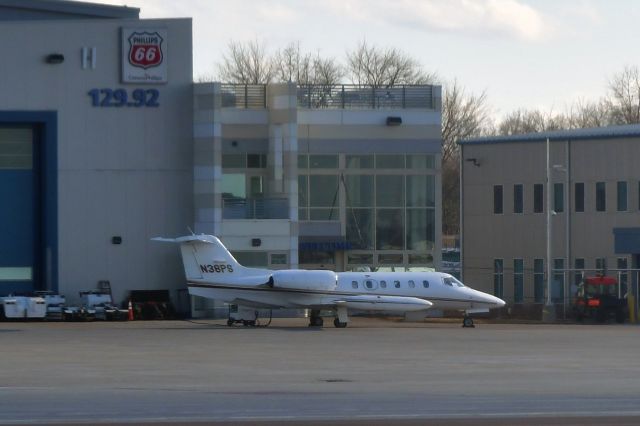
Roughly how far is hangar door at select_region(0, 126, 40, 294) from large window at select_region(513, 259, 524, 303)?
2616cm

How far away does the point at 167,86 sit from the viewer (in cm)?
5506

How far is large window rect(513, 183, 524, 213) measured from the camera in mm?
Answer: 69250

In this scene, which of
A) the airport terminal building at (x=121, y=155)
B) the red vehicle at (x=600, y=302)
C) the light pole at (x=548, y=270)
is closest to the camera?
the airport terminal building at (x=121, y=155)

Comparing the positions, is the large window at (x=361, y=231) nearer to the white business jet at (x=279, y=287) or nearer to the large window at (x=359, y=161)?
the large window at (x=359, y=161)

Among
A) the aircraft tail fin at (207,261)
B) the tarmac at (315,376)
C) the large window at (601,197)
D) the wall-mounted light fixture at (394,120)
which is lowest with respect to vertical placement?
the tarmac at (315,376)

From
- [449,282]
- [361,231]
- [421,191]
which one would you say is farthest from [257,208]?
[421,191]

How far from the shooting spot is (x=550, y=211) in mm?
62625

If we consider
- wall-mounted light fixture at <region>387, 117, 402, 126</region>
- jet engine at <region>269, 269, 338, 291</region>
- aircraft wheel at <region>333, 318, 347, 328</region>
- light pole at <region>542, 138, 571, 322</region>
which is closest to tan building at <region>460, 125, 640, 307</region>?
light pole at <region>542, 138, 571, 322</region>

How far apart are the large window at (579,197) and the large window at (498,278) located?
555 centimetres

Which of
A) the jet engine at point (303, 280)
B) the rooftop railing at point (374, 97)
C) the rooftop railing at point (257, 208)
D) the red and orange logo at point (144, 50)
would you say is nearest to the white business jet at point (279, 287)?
the jet engine at point (303, 280)

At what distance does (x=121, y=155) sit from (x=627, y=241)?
81.1 ft

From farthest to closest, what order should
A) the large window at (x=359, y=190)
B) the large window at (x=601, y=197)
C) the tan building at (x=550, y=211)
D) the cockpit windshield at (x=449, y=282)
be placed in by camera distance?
the large window at (x=601, y=197) → the tan building at (x=550, y=211) → the large window at (x=359, y=190) → the cockpit windshield at (x=449, y=282)

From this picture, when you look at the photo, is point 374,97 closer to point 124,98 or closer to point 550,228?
point 550,228

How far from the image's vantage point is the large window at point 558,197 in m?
67.4
